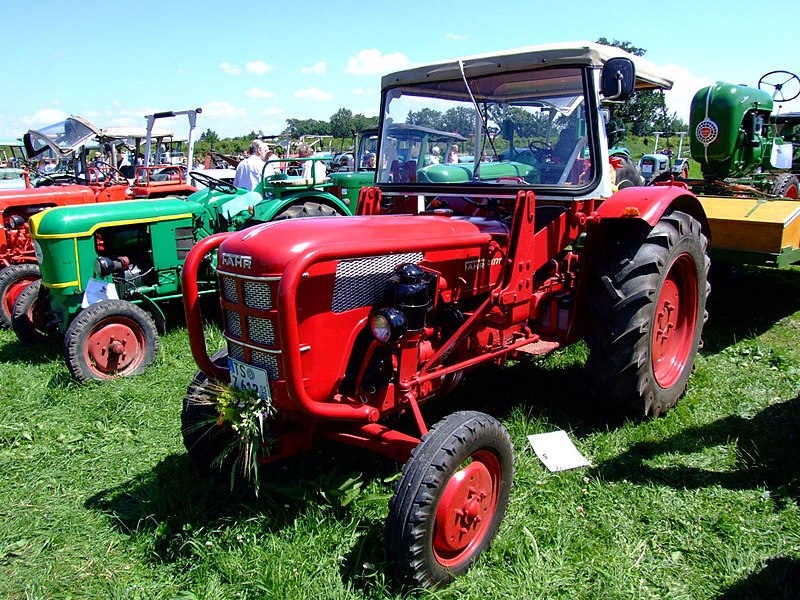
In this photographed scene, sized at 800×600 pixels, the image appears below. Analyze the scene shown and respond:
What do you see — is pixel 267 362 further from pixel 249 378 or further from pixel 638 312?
pixel 638 312

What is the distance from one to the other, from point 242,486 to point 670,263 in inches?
107

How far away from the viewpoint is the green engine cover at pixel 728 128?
7.23 metres

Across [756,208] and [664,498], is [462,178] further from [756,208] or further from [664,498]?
[756,208]

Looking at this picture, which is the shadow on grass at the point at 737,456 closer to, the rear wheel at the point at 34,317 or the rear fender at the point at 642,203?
the rear fender at the point at 642,203

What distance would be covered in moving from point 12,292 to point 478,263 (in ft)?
18.4

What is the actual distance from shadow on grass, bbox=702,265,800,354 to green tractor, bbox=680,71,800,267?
2.18ft

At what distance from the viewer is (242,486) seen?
3.14 meters

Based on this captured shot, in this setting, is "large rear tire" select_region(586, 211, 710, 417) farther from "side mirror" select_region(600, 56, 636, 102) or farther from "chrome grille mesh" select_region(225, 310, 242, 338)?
"chrome grille mesh" select_region(225, 310, 242, 338)

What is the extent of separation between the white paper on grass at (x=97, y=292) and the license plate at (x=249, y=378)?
2967 mm

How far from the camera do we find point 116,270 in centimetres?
535

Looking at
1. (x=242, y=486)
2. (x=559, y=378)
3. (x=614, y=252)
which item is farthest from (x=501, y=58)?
(x=242, y=486)

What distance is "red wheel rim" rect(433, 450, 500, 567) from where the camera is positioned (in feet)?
8.12

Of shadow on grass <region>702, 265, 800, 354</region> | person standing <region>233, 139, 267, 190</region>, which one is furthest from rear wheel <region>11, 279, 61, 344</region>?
shadow on grass <region>702, 265, 800, 354</region>

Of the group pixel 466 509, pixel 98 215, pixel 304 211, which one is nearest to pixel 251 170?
pixel 304 211
